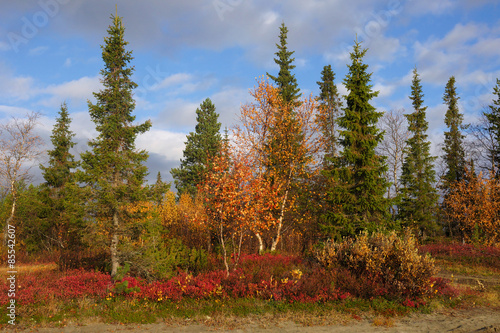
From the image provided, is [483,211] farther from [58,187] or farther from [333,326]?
[58,187]

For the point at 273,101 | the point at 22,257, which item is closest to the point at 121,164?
the point at 273,101

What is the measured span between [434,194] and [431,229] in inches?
151

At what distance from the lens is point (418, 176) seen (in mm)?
32281

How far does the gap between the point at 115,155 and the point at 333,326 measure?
11.2 m

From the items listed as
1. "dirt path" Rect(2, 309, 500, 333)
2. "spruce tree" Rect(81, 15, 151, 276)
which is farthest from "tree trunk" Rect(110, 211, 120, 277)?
"dirt path" Rect(2, 309, 500, 333)

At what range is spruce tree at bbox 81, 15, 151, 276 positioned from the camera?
1294 centimetres

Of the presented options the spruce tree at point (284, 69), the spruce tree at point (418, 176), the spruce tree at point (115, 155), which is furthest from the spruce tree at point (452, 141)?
the spruce tree at point (115, 155)

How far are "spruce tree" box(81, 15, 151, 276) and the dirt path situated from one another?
233 inches

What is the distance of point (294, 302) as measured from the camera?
920 cm

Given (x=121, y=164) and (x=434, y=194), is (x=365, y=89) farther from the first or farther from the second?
(x=434, y=194)

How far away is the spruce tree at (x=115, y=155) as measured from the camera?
1294 cm

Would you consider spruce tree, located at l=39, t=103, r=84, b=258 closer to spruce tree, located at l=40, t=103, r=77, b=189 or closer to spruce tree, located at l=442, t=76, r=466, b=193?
spruce tree, located at l=40, t=103, r=77, b=189

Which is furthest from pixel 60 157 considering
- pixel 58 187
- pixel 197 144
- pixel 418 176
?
pixel 418 176

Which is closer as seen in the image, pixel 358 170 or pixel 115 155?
pixel 115 155
